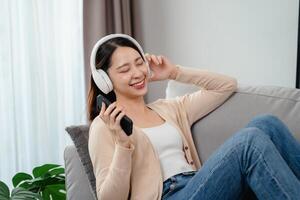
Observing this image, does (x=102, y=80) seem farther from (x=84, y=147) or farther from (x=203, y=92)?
(x=203, y=92)

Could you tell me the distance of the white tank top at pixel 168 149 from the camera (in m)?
1.46

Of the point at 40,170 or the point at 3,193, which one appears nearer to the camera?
the point at 3,193

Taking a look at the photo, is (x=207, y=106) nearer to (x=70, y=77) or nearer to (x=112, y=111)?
(x=112, y=111)

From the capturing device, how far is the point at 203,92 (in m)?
1.68

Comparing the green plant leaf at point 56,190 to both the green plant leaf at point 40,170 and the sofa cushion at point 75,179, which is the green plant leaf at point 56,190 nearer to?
the green plant leaf at point 40,170

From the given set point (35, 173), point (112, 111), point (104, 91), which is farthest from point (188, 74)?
point (35, 173)

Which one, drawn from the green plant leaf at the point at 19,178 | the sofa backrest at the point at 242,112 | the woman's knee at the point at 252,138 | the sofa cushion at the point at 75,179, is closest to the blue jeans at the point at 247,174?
the woman's knee at the point at 252,138

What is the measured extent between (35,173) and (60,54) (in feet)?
2.60

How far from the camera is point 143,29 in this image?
2.61m

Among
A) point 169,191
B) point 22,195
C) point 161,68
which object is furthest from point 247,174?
point 22,195

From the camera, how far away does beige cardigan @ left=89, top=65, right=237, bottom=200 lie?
50.6 inches

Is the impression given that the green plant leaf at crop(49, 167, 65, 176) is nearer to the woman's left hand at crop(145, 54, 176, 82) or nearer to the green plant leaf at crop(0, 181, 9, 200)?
the green plant leaf at crop(0, 181, 9, 200)

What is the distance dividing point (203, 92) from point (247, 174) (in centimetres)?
56

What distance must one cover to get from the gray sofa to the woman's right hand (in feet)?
0.81
